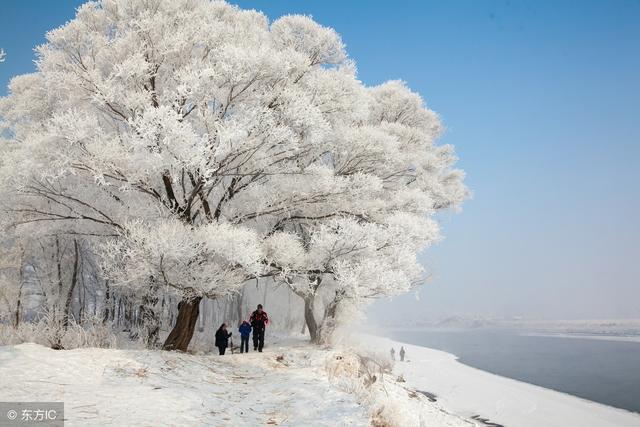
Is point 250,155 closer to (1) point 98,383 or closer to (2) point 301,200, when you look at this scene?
(2) point 301,200

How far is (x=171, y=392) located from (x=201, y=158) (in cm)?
515

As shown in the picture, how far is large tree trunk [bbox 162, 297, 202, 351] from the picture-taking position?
1248cm

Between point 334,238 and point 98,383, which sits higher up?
point 334,238

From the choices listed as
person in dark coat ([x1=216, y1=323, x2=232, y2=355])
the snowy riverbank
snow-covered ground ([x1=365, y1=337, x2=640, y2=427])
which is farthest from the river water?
person in dark coat ([x1=216, y1=323, x2=232, y2=355])

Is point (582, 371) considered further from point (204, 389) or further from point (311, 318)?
point (204, 389)

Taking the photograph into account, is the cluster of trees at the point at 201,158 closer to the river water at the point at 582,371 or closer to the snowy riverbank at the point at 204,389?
the snowy riverbank at the point at 204,389

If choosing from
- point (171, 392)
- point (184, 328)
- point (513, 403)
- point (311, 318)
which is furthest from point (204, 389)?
point (513, 403)

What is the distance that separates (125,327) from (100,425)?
19141mm

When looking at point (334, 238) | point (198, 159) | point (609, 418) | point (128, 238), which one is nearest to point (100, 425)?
point (128, 238)

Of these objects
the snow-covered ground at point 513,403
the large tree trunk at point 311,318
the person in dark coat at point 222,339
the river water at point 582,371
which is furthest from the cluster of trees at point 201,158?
the river water at point 582,371

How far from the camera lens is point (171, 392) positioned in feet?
26.3

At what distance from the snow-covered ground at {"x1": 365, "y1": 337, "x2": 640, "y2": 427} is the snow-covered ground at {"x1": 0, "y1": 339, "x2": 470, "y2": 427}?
7.18m

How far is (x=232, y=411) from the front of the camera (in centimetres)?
777

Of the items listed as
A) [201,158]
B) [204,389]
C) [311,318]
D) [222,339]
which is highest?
[201,158]
